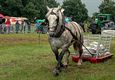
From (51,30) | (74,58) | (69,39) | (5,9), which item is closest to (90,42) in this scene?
(74,58)

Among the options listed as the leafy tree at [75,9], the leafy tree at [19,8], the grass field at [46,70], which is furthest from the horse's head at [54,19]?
the leafy tree at [75,9]

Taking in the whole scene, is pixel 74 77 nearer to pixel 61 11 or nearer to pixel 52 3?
Answer: pixel 61 11

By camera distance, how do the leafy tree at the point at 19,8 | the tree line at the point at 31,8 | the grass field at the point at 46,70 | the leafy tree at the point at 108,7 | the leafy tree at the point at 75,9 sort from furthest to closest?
the leafy tree at the point at 75,9
the leafy tree at the point at 108,7
the tree line at the point at 31,8
the leafy tree at the point at 19,8
the grass field at the point at 46,70

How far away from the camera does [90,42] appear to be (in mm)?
15648

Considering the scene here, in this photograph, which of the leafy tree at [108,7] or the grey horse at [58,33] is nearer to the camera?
the grey horse at [58,33]

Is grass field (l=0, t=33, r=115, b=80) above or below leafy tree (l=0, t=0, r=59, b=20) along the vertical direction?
above

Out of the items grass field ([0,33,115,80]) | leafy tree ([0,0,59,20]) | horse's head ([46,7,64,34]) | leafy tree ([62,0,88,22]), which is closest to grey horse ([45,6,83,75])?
horse's head ([46,7,64,34])

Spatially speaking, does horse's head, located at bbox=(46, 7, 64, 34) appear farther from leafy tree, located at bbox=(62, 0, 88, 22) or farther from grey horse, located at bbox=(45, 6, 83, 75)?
leafy tree, located at bbox=(62, 0, 88, 22)

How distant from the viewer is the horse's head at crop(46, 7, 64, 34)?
11000mm

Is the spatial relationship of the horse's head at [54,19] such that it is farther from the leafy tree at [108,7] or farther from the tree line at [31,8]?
the leafy tree at [108,7]

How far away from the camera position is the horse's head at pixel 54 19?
1100cm

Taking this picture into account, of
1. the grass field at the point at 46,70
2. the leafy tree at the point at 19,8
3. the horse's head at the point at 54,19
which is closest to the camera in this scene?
the horse's head at the point at 54,19

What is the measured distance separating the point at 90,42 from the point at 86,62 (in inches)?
53.5

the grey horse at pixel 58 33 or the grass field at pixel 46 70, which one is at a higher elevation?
the grey horse at pixel 58 33
